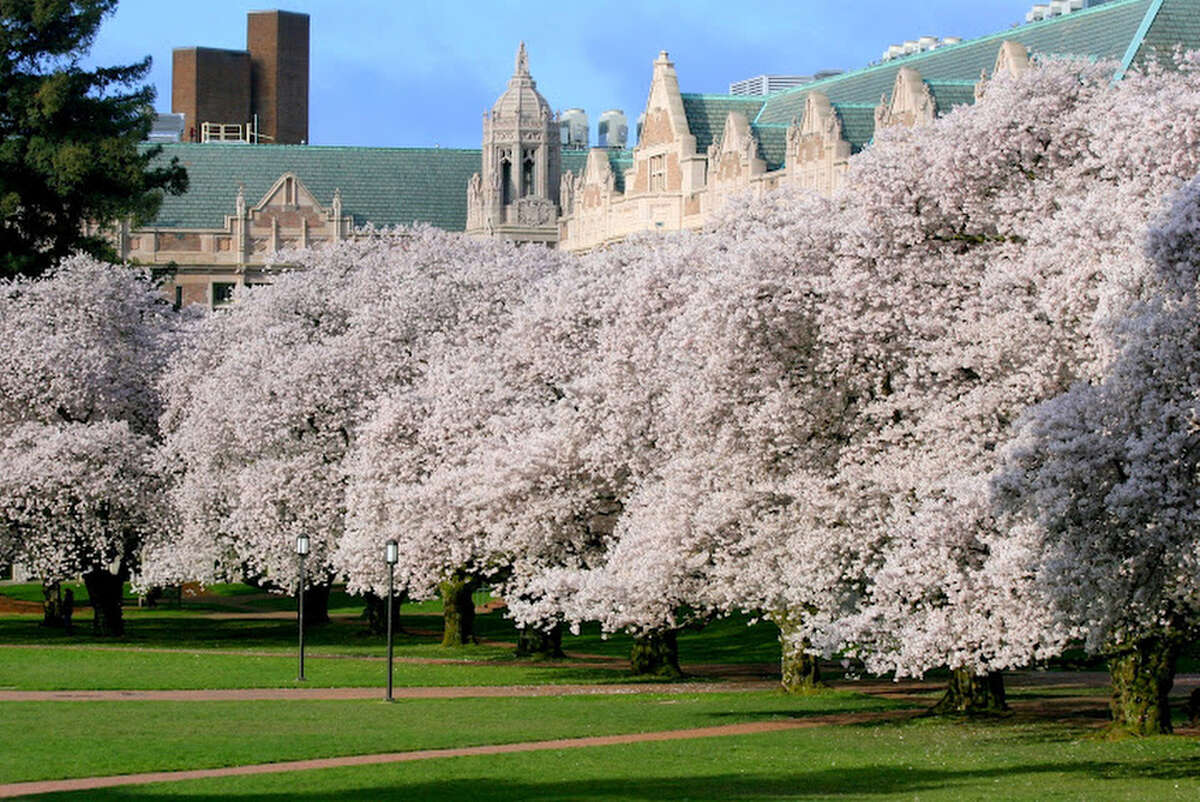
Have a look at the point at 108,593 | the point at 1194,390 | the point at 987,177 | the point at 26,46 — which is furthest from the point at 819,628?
the point at 26,46

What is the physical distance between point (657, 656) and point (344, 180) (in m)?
92.8

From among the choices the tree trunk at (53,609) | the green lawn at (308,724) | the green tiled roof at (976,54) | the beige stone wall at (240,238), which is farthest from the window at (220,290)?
the green lawn at (308,724)

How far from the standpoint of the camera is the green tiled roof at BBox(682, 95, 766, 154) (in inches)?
3853

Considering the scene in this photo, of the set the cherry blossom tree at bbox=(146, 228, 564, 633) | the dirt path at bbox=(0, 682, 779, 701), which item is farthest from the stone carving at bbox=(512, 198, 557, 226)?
the dirt path at bbox=(0, 682, 779, 701)

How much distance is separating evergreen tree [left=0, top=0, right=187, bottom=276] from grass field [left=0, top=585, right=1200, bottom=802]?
24321 millimetres

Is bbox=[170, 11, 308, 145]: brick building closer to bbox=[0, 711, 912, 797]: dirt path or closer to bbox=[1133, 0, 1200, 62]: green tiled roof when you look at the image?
bbox=[1133, 0, 1200, 62]: green tiled roof

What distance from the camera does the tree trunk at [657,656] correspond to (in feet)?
162

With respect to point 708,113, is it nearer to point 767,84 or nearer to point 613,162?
point 613,162

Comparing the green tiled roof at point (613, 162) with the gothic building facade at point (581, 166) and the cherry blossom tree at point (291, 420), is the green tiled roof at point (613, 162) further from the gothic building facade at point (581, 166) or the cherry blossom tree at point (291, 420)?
the cherry blossom tree at point (291, 420)

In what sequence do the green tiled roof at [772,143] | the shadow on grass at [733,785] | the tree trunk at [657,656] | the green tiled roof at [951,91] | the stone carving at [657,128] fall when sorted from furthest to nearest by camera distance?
the stone carving at [657,128]
the green tiled roof at [772,143]
the green tiled roof at [951,91]
the tree trunk at [657,656]
the shadow on grass at [733,785]

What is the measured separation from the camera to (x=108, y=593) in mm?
64312

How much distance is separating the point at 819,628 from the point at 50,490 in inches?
1206

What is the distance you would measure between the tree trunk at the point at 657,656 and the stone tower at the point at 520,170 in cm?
8203

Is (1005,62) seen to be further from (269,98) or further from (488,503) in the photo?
(269,98)
